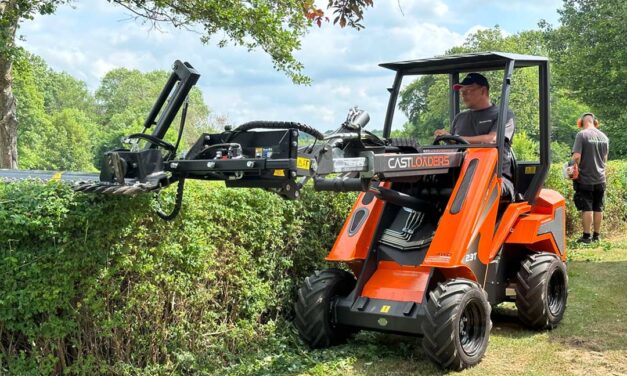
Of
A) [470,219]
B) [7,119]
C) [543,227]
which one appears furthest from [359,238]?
[7,119]

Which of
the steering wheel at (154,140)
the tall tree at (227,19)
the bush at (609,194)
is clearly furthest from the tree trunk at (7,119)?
the bush at (609,194)

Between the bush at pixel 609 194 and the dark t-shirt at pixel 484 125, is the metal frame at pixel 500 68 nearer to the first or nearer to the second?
the dark t-shirt at pixel 484 125

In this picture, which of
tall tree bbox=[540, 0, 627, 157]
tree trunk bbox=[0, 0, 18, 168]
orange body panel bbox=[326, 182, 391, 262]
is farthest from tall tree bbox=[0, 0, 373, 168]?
tall tree bbox=[540, 0, 627, 157]

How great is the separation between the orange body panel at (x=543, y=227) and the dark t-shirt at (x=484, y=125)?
486 mm

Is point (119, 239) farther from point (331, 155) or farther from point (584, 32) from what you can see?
point (584, 32)

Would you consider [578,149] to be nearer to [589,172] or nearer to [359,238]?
[589,172]

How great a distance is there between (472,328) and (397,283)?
68 centimetres

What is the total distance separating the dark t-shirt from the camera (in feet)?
19.2

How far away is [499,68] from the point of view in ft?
20.1

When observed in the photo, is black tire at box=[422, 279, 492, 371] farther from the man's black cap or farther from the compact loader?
the man's black cap

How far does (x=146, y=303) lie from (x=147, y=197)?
77 centimetres

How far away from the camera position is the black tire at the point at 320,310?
5375 mm

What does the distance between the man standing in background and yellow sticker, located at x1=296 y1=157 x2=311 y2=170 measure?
776 centimetres

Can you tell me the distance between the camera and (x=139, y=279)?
4645 millimetres
